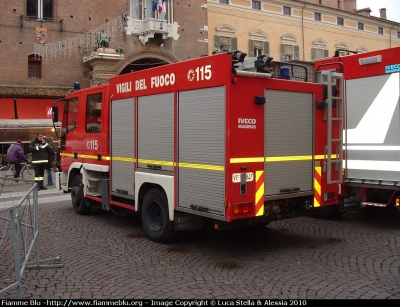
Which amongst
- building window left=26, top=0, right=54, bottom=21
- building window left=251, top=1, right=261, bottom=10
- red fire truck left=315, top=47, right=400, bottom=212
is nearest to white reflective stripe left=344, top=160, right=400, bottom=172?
red fire truck left=315, top=47, right=400, bottom=212

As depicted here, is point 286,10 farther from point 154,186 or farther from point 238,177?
point 238,177

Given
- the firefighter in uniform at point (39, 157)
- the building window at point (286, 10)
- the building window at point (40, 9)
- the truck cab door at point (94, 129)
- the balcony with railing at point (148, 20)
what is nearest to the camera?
the truck cab door at point (94, 129)

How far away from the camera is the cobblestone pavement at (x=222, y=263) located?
5016 mm

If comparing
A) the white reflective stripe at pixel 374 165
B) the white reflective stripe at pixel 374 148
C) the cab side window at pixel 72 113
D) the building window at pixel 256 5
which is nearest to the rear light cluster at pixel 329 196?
the white reflective stripe at pixel 374 165

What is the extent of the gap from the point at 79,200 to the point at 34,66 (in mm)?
16647

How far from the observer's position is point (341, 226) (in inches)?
339

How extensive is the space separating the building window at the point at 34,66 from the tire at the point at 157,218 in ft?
62.5

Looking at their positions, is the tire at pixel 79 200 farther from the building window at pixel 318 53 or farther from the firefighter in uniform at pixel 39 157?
the building window at pixel 318 53

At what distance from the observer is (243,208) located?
5859 millimetres

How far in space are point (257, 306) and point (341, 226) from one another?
186 inches

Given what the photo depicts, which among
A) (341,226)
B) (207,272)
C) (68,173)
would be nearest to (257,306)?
(207,272)

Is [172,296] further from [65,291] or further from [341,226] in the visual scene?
[341,226]

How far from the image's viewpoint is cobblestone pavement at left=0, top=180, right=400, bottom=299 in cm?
502

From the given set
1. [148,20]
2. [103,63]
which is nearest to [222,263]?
[103,63]
